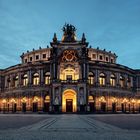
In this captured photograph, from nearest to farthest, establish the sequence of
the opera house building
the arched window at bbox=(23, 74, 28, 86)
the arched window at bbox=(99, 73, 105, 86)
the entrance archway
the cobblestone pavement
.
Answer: the cobblestone pavement → the opera house building → the entrance archway → the arched window at bbox=(99, 73, 105, 86) → the arched window at bbox=(23, 74, 28, 86)

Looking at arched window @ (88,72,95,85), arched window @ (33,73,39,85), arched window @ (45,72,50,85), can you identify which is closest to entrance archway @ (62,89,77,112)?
arched window @ (88,72,95,85)

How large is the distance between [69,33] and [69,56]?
11.5 metres

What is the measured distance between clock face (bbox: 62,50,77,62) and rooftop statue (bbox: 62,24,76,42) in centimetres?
562

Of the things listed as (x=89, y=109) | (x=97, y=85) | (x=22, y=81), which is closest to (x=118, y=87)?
(x=97, y=85)

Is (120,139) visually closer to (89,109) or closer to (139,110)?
(89,109)

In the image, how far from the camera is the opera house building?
81.5 meters

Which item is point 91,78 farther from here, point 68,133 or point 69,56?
point 68,133

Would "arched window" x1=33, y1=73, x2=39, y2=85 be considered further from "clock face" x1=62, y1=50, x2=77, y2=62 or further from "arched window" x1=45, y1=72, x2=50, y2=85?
"clock face" x1=62, y1=50, x2=77, y2=62

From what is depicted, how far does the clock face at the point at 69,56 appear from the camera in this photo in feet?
279

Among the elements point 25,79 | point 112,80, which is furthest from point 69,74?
point 25,79

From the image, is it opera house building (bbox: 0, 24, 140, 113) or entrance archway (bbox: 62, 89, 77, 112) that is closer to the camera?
opera house building (bbox: 0, 24, 140, 113)

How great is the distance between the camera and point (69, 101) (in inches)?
3319

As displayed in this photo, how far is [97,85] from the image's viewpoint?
293ft

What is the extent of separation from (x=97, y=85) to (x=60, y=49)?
56.7ft
